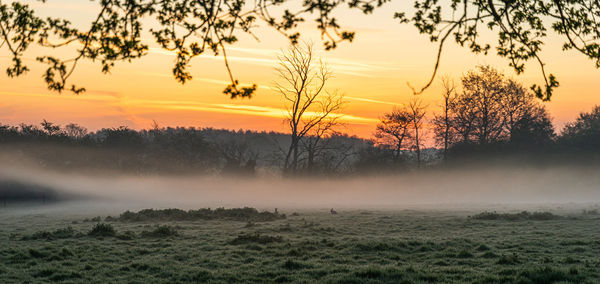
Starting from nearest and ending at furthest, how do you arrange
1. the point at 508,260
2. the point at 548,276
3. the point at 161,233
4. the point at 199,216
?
the point at 548,276 → the point at 508,260 → the point at 161,233 → the point at 199,216

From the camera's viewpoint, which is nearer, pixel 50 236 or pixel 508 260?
pixel 508 260

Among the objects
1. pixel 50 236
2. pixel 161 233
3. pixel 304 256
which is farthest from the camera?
pixel 161 233

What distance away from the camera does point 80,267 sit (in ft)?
52.3

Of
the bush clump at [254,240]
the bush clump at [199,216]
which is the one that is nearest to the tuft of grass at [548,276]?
the bush clump at [254,240]

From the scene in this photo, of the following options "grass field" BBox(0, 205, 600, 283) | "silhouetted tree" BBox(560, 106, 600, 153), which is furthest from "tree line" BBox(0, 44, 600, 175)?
"grass field" BBox(0, 205, 600, 283)

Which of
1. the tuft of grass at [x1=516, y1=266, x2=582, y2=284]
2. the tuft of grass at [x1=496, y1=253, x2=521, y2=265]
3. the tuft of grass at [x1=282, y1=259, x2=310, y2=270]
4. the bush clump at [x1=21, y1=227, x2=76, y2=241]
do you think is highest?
the tuft of grass at [x1=516, y1=266, x2=582, y2=284]

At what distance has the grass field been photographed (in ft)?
46.0

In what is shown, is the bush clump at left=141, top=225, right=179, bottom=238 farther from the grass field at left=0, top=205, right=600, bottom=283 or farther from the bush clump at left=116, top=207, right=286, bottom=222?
the bush clump at left=116, top=207, right=286, bottom=222

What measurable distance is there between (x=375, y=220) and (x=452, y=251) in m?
15.0

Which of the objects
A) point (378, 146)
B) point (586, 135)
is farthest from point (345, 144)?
point (586, 135)

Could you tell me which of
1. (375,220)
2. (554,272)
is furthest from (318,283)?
(375,220)

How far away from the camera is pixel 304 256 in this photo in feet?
58.1

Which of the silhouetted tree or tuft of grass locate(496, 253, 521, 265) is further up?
the silhouetted tree

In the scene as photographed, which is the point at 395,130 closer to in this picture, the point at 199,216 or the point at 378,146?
the point at 378,146
